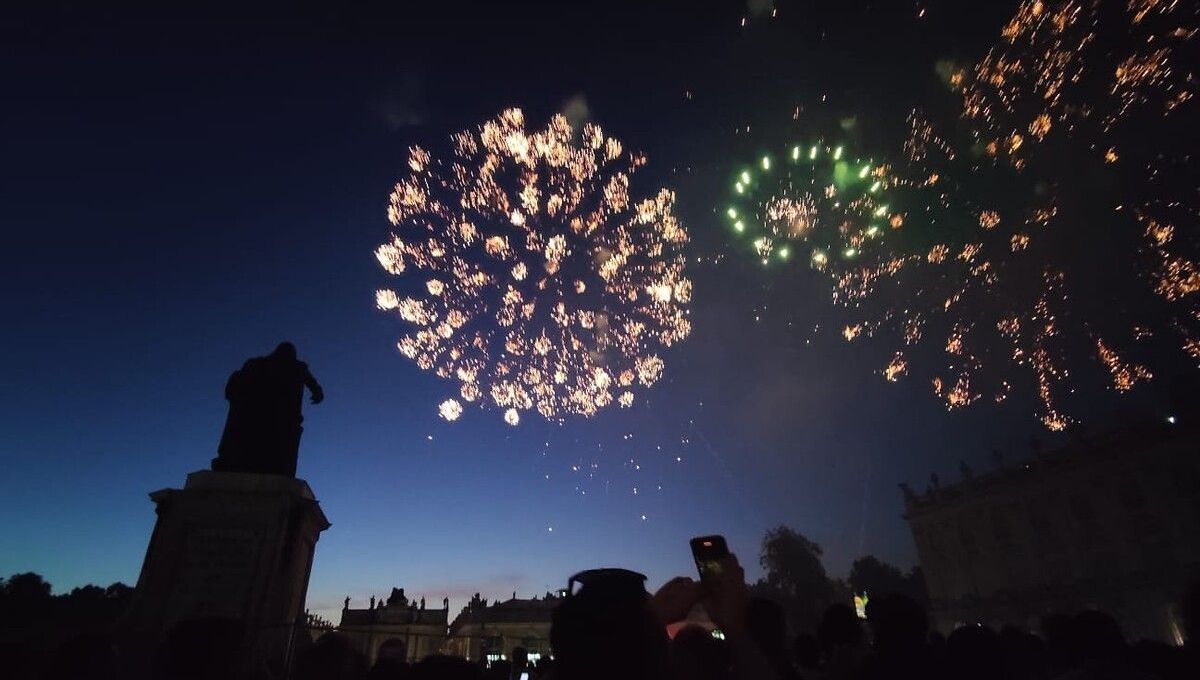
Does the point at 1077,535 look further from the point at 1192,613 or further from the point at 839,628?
the point at 839,628

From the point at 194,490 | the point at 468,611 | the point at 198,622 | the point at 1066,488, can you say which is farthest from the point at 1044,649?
Answer: the point at 468,611

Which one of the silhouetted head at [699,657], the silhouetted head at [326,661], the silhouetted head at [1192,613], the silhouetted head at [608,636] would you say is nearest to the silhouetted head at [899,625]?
the silhouetted head at [699,657]

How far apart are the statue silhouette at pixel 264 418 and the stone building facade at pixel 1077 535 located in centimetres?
4136

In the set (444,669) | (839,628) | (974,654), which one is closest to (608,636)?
(444,669)

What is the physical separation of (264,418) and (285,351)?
57.3 inches

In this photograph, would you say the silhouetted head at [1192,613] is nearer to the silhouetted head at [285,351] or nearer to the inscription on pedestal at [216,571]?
the inscription on pedestal at [216,571]

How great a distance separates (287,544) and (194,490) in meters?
1.65

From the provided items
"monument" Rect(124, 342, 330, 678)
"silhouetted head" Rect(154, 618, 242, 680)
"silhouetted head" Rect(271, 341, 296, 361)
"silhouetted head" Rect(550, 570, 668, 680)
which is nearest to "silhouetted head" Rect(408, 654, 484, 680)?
"silhouetted head" Rect(550, 570, 668, 680)

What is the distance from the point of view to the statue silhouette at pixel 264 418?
9.59 m

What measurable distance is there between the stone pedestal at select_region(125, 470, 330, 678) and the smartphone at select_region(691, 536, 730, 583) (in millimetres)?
6651

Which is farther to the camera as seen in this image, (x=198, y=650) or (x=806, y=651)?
(x=806, y=651)

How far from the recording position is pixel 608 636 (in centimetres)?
152

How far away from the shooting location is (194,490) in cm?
870

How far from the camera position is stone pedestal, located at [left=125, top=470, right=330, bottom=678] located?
26.2 feet
